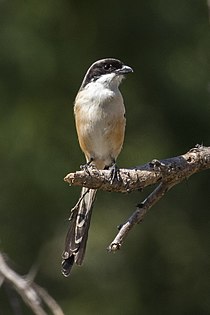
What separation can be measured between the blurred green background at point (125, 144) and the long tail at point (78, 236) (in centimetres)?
247

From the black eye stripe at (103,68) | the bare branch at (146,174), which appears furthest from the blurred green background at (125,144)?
the bare branch at (146,174)

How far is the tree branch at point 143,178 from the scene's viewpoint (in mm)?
5016

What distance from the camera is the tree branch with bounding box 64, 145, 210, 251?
16.5ft

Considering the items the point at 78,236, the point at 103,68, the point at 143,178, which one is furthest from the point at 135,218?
the point at 103,68

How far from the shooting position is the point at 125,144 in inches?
377

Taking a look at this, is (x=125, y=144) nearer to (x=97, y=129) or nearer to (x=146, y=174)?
(x=97, y=129)

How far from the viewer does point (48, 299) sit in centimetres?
531

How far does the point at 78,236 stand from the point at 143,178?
1400 mm

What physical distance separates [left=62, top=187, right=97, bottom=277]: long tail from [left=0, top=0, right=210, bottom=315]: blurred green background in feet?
8.11

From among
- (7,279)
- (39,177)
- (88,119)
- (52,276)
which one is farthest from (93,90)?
(52,276)

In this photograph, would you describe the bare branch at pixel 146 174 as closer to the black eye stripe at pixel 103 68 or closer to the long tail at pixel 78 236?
the long tail at pixel 78 236

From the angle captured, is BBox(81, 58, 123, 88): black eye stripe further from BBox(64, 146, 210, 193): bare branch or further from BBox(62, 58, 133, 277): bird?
BBox(64, 146, 210, 193): bare branch

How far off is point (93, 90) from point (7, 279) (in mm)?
1858

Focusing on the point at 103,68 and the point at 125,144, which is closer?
the point at 103,68
